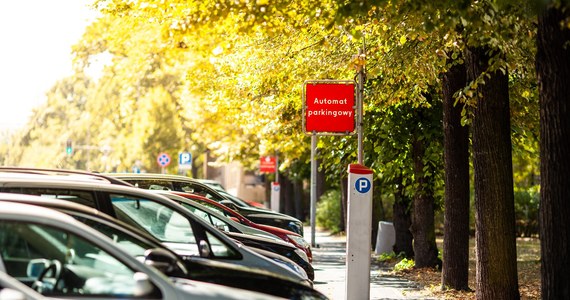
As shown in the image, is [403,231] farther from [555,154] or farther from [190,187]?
[555,154]

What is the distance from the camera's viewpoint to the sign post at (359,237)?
47.2 feet

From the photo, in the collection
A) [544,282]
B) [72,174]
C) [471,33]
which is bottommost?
[544,282]

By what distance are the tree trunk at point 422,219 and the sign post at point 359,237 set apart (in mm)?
8711

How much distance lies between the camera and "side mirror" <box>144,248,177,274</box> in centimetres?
752

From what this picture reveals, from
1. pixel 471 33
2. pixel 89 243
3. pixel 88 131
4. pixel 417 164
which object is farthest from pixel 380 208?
pixel 88 131

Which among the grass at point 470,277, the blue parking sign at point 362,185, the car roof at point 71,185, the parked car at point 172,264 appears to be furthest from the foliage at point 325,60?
the parked car at point 172,264

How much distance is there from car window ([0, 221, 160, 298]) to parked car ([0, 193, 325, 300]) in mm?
478

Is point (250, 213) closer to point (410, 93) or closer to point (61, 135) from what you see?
point (410, 93)

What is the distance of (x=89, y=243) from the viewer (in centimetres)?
700

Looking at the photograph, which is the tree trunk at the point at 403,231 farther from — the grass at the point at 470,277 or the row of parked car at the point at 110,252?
the row of parked car at the point at 110,252

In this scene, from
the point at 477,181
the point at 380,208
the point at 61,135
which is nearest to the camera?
the point at 477,181

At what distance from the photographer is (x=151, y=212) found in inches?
432

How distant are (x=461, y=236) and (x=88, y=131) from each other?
70.9m

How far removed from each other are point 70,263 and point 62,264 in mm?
52
